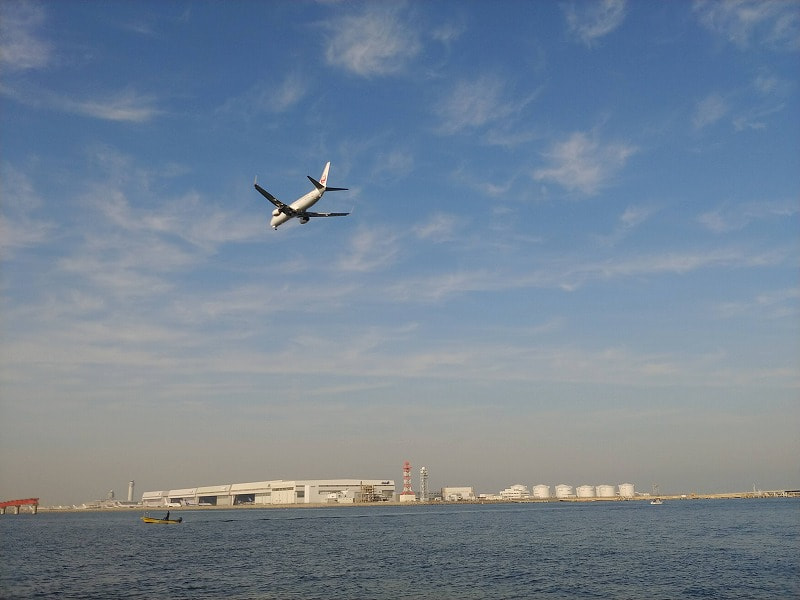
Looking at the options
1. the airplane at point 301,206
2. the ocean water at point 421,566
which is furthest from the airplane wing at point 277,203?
the ocean water at point 421,566

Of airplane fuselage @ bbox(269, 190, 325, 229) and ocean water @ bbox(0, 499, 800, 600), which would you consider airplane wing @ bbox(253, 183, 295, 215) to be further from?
ocean water @ bbox(0, 499, 800, 600)

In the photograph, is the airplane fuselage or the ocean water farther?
the airplane fuselage

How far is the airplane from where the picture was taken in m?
74.1

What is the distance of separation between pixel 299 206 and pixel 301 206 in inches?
9.7

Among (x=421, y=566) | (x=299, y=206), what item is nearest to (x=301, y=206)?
(x=299, y=206)

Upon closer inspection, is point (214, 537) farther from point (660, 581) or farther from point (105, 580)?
point (660, 581)

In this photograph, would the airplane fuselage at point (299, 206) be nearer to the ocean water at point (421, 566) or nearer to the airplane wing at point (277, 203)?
the airplane wing at point (277, 203)

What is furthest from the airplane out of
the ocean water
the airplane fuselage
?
the ocean water

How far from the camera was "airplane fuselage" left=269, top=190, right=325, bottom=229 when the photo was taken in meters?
74.9

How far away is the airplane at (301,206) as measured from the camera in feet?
243

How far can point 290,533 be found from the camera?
130 meters

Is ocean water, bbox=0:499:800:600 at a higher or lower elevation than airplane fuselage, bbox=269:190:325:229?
lower

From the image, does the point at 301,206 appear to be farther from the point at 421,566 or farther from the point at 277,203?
the point at 421,566

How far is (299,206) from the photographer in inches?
3000
